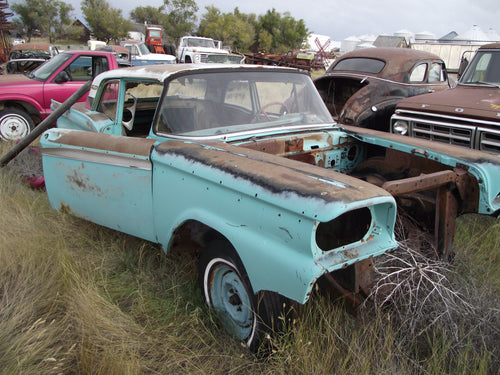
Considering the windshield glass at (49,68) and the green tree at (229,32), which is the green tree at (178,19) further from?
the windshield glass at (49,68)

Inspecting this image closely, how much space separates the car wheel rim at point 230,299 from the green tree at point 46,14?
61.0 m

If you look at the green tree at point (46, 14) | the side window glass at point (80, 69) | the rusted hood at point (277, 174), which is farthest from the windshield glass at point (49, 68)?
the green tree at point (46, 14)

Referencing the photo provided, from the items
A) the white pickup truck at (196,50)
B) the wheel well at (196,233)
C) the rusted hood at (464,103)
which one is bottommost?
the wheel well at (196,233)

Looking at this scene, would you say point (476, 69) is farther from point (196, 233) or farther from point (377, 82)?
point (196, 233)

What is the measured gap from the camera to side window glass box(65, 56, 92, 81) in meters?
7.15

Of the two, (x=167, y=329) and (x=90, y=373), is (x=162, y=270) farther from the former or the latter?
(x=90, y=373)

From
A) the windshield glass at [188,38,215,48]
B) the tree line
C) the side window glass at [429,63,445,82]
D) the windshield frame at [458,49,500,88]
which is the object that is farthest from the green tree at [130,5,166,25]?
the windshield frame at [458,49,500,88]

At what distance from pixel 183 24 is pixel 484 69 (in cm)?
4781

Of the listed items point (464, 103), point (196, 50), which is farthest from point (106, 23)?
point (464, 103)

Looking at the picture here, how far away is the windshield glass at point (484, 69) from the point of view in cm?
523

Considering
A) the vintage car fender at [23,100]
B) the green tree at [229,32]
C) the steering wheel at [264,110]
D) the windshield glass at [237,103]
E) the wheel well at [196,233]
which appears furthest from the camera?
the green tree at [229,32]

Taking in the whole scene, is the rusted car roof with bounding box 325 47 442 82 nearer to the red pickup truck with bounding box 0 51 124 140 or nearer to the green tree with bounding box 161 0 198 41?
the red pickup truck with bounding box 0 51 124 140

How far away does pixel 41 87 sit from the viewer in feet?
22.3

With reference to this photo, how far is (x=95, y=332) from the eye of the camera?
7.32 ft
